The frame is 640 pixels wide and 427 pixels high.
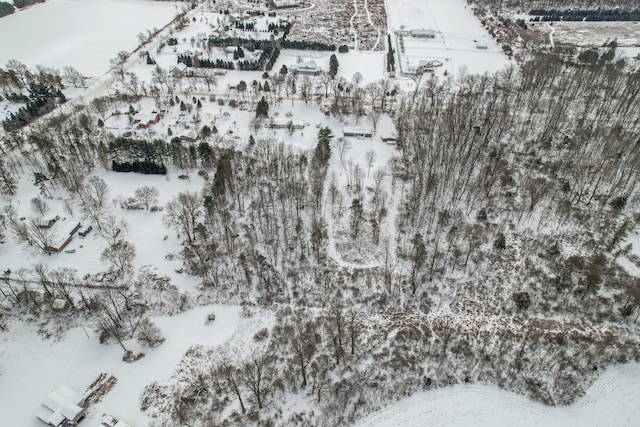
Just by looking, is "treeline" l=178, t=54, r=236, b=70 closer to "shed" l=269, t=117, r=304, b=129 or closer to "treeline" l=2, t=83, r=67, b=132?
"treeline" l=2, t=83, r=67, b=132

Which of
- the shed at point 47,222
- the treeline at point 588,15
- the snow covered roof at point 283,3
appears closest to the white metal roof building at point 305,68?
the snow covered roof at point 283,3

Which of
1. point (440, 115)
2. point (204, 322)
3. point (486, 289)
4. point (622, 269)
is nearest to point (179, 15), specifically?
point (440, 115)

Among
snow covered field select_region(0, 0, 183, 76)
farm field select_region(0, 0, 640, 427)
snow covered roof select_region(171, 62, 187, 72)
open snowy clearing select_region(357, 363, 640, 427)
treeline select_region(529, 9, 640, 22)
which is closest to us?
open snowy clearing select_region(357, 363, 640, 427)

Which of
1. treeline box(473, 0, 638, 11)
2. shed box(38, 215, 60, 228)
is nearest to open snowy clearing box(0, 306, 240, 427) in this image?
shed box(38, 215, 60, 228)

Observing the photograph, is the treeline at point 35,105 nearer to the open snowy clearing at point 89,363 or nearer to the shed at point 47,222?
the shed at point 47,222

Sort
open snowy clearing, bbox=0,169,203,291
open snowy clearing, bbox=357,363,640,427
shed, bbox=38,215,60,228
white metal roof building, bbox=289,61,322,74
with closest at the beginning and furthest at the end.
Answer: open snowy clearing, bbox=357,363,640,427, open snowy clearing, bbox=0,169,203,291, shed, bbox=38,215,60,228, white metal roof building, bbox=289,61,322,74

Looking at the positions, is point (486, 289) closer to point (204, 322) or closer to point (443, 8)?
point (204, 322)

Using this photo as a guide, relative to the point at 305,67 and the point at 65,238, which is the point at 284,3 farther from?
the point at 65,238
